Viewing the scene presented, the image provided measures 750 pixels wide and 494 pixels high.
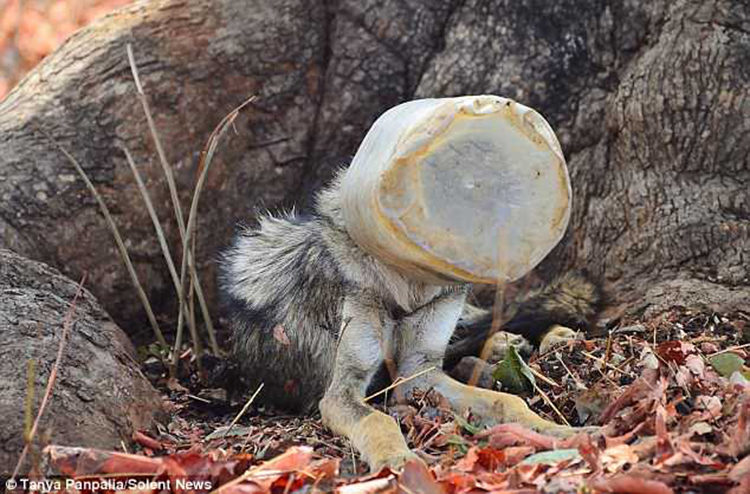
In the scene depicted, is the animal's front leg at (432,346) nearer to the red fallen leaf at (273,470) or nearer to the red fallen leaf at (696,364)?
the red fallen leaf at (696,364)

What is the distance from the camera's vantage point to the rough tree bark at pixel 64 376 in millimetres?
3777

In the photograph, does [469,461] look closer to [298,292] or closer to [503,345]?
[298,292]

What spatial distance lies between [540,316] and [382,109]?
5.14 feet

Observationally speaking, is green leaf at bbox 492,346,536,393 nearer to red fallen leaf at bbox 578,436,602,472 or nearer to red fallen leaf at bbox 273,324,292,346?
red fallen leaf at bbox 273,324,292,346

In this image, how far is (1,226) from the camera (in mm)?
5703

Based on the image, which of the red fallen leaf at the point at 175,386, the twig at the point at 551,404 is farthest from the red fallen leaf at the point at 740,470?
the red fallen leaf at the point at 175,386

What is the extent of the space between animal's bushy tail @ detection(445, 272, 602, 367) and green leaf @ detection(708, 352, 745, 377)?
117 cm

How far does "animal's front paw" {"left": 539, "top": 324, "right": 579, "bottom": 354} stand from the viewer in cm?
508

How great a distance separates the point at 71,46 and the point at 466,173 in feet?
11.7

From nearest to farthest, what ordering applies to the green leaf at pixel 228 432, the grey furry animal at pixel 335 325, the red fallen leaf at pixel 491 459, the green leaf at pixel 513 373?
the red fallen leaf at pixel 491 459 < the grey furry animal at pixel 335 325 < the green leaf at pixel 228 432 < the green leaf at pixel 513 373

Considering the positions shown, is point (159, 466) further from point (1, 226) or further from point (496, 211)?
point (1, 226)

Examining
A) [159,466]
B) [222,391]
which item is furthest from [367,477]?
[222,391]

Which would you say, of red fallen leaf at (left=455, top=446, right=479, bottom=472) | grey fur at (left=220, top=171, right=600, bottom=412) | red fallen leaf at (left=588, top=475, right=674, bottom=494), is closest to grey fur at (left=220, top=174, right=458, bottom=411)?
grey fur at (left=220, top=171, right=600, bottom=412)

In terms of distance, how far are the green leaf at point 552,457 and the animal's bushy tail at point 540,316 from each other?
177 centimetres
